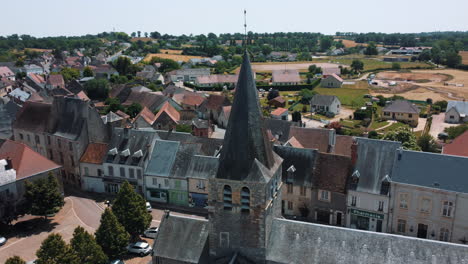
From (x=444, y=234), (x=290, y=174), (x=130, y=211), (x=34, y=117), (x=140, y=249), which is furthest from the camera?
(x=34, y=117)

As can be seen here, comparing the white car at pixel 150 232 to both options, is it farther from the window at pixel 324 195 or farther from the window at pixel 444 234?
the window at pixel 444 234

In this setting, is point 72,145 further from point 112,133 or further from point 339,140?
point 339,140

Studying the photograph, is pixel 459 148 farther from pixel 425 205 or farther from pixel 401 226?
pixel 401 226

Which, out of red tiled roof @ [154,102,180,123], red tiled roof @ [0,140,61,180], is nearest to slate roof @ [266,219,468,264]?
red tiled roof @ [0,140,61,180]

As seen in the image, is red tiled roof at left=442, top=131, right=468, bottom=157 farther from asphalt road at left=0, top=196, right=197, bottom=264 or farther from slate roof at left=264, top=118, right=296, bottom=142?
asphalt road at left=0, top=196, right=197, bottom=264

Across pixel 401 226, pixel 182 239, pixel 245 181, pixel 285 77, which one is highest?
pixel 245 181

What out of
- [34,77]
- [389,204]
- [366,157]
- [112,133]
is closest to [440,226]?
[389,204]

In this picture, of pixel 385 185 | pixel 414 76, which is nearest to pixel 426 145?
pixel 385 185
